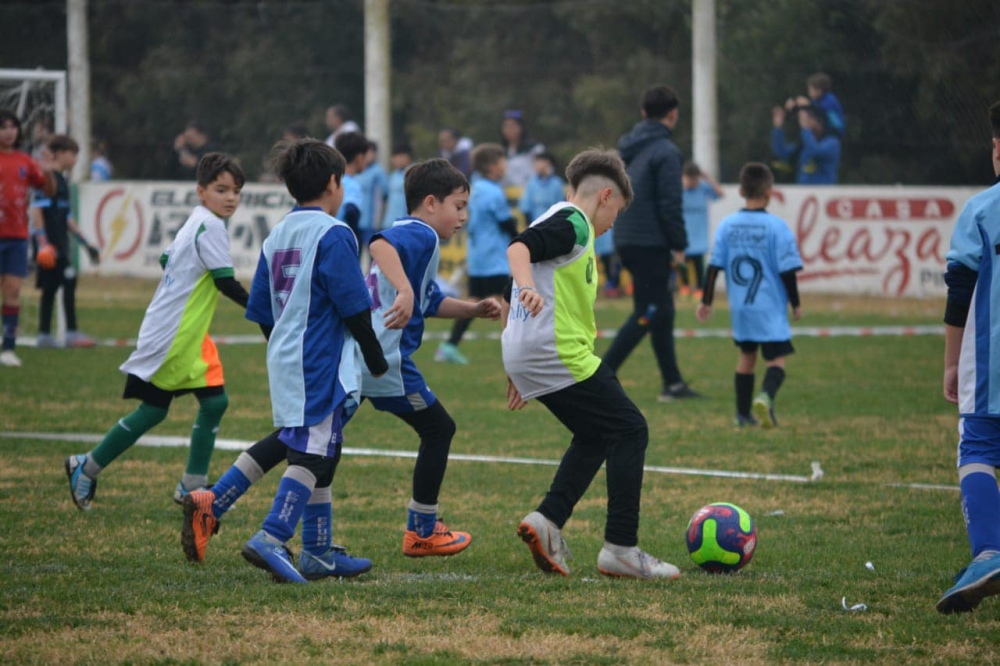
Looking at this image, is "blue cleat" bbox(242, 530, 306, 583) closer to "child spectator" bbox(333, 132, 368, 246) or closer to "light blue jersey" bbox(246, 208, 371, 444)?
"light blue jersey" bbox(246, 208, 371, 444)

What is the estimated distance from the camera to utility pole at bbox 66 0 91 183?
2234 cm

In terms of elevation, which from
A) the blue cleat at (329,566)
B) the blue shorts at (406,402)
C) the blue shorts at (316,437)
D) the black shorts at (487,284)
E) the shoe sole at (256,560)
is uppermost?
the black shorts at (487,284)

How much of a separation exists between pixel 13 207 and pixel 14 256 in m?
0.52

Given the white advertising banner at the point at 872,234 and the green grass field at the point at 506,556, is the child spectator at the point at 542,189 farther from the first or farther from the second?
the green grass field at the point at 506,556

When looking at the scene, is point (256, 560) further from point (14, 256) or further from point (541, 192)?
point (541, 192)

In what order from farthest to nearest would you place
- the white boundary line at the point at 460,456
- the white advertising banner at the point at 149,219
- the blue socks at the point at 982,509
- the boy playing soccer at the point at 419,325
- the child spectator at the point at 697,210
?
the white advertising banner at the point at 149,219
the child spectator at the point at 697,210
the white boundary line at the point at 460,456
the boy playing soccer at the point at 419,325
the blue socks at the point at 982,509

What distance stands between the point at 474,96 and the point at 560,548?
69.5 ft

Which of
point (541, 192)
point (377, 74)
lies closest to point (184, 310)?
point (541, 192)

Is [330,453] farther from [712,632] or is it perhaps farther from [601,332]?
[601,332]

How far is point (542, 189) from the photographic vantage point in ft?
63.6

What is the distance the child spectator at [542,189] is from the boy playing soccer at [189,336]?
12351 millimetres

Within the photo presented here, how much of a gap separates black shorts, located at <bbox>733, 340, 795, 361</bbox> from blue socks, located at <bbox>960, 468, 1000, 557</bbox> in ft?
15.4

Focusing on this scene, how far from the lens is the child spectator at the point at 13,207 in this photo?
12492mm

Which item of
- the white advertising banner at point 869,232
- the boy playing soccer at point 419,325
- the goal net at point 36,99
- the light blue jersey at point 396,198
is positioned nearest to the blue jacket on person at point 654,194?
the boy playing soccer at point 419,325
